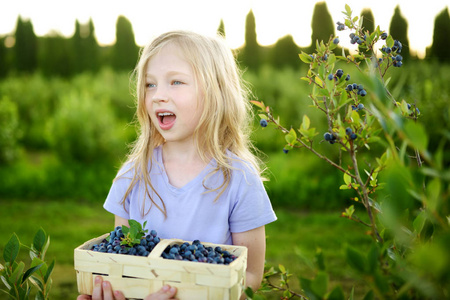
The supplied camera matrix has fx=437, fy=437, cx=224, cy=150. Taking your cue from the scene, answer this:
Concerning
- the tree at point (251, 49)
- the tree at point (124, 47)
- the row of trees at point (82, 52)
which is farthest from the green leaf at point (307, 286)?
the tree at point (124, 47)

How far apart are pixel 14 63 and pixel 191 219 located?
1147cm

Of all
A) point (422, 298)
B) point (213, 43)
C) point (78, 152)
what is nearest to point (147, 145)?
point (213, 43)

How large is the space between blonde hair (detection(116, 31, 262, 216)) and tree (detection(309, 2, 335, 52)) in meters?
6.60

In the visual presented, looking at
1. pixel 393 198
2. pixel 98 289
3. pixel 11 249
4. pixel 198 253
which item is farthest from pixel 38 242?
pixel 393 198

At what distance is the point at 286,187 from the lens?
→ 616 cm

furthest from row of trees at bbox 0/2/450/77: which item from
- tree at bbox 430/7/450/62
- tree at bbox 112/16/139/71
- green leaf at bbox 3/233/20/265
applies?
green leaf at bbox 3/233/20/265

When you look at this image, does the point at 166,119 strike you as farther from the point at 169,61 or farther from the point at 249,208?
the point at 249,208

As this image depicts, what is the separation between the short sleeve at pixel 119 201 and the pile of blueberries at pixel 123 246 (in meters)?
0.39

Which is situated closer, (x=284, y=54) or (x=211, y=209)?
(x=211, y=209)

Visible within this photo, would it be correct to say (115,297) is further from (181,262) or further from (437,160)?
(437,160)

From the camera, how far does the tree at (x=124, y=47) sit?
11.5m

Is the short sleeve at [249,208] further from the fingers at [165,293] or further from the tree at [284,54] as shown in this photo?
→ the tree at [284,54]

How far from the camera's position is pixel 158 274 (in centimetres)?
124

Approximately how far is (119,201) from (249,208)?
1.84 feet
